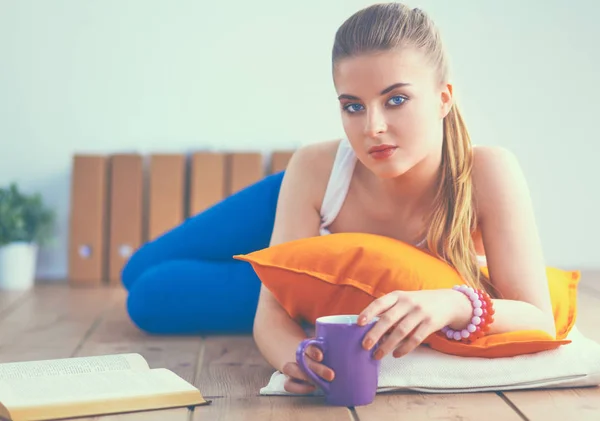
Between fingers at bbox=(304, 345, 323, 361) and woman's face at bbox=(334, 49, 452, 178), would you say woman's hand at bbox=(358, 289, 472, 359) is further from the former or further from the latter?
woman's face at bbox=(334, 49, 452, 178)

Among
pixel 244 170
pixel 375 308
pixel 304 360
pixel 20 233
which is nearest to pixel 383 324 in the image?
pixel 375 308

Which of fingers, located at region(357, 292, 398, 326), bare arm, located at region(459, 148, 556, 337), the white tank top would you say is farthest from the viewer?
the white tank top

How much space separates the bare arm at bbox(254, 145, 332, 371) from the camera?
58.3 inches

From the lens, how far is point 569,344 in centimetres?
141

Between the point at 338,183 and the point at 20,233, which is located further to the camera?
the point at 20,233

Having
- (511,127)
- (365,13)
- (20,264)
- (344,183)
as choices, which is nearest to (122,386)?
(344,183)

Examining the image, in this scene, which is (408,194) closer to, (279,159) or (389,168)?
(389,168)

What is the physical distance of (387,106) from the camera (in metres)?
1.35

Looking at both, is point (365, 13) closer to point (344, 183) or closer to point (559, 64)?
point (344, 183)

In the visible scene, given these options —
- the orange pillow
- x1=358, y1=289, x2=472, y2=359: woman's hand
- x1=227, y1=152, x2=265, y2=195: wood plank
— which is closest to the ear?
the orange pillow

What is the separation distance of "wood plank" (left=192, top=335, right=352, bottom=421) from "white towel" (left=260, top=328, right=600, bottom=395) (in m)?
0.04

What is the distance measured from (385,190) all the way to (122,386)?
62cm

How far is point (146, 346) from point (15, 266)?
4.40 feet

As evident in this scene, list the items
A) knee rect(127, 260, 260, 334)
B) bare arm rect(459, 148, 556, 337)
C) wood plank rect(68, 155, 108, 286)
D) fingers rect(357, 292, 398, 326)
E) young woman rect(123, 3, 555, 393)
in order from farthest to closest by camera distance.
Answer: wood plank rect(68, 155, 108, 286)
knee rect(127, 260, 260, 334)
bare arm rect(459, 148, 556, 337)
young woman rect(123, 3, 555, 393)
fingers rect(357, 292, 398, 326)
